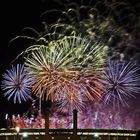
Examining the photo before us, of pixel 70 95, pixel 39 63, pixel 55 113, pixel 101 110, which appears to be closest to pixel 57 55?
pixel 39 63

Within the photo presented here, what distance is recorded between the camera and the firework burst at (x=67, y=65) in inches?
915

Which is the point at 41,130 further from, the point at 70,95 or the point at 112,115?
the point at 70,95

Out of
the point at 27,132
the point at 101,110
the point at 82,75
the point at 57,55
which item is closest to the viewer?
the point at 57,55

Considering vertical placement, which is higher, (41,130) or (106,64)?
(106,64)

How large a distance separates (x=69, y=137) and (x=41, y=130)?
8.63ft

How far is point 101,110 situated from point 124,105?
2.26m

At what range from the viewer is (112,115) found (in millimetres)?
39969

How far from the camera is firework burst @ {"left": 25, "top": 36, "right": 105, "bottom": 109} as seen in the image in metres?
23.2

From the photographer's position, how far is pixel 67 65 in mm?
23766

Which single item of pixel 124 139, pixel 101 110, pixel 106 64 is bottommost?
pixel 124 139

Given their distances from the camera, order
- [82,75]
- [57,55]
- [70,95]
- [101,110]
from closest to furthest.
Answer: [57,55] < [82,75] < [70,95] < [101,110]

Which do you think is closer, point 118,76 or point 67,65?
point 67,65

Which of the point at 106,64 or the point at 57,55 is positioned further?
the point at 106,64

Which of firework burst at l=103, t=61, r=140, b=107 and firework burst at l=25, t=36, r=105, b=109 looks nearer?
firework burst at l=25, t=36, r=105, b=109
